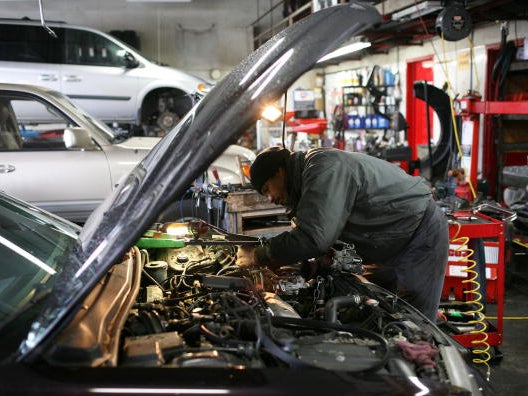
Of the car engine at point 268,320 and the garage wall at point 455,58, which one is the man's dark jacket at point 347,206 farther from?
the garage wall at point 455,58

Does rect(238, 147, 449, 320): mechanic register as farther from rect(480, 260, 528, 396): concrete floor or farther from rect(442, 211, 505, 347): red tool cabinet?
rect(480, 260, 528, 396): concrete floor

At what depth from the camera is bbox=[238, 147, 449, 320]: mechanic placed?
7.89ft

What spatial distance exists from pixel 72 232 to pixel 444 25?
5.26m

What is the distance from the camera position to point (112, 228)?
5.06 feet

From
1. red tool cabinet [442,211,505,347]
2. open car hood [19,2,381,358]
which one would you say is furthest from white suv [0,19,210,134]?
open car hood [19,2,381,358]

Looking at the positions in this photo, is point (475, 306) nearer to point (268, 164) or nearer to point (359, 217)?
point (359, 217)

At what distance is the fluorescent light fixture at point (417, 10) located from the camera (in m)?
6.58

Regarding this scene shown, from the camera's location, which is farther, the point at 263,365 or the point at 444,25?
the point at 444,25

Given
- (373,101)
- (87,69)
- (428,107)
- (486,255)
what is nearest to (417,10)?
(428,107)

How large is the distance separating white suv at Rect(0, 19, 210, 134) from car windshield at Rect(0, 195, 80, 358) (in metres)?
5.56

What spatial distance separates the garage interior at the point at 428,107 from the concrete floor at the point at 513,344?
13mm

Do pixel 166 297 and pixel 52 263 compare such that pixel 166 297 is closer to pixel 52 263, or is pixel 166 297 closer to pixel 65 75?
pixel 52 263

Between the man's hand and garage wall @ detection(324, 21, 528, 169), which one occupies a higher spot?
garage wall @ detection(324, 21, 528, 169)

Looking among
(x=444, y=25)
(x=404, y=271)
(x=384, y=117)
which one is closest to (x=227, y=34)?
(x=384, y=117)
